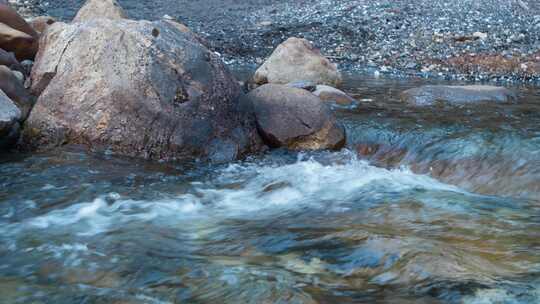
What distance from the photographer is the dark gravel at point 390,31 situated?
13414 millimetres

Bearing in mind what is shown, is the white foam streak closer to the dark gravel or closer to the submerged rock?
the submerged rock

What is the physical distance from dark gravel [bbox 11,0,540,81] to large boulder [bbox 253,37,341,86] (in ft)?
9.73

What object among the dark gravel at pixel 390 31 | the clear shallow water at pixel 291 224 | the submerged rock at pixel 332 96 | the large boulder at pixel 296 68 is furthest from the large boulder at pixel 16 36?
the dark gravel at pixel 390 31

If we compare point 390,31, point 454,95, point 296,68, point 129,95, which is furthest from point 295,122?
point 390,31

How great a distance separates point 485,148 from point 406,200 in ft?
6.56

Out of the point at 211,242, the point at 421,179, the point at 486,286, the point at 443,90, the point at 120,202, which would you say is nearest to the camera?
the point at 486,286

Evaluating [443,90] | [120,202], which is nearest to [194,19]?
[443,90]

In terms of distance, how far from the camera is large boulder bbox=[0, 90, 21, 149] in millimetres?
5362

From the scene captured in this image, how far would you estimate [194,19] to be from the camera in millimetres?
18828

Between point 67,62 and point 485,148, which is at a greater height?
point 67,62

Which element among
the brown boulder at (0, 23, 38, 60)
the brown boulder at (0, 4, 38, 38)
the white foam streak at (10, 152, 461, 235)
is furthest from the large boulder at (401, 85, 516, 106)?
the brown boulder at (0, 4, 38, 38)

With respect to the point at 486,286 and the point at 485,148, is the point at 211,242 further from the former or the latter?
the point at 485,148

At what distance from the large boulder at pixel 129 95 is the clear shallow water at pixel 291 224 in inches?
10.3

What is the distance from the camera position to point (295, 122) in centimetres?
661
